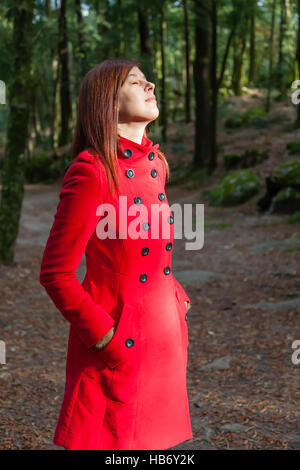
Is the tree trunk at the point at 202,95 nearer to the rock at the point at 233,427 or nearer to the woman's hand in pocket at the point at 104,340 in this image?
the rock at the point at 233,427

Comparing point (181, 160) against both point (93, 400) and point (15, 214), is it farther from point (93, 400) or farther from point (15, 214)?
point (93, 400)

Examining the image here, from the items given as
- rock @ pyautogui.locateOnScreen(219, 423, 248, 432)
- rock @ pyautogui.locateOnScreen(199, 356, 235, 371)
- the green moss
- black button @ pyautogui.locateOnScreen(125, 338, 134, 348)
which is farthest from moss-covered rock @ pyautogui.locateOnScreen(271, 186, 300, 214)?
black button @ pyautogui.locateOnScreen(125, 338, 134, 348)

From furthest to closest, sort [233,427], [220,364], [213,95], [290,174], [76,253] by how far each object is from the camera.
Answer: [213,95] → [290,174] → [220,364] → [233,427] → [76,253]

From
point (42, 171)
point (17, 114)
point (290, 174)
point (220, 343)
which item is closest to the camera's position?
point (220, 343)

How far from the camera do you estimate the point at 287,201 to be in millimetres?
13477

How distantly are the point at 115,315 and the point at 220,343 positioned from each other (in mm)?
4436

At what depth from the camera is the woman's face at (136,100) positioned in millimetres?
2043

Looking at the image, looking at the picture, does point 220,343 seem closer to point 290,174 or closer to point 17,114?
point 17,114

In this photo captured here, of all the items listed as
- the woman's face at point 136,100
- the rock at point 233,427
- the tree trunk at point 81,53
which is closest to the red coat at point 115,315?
the woman's face at point 136,100

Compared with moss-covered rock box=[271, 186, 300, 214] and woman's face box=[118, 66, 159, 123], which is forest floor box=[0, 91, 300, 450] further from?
woman's face box=[118, 66, 159, 123]

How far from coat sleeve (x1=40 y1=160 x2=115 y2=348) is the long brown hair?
8 cm

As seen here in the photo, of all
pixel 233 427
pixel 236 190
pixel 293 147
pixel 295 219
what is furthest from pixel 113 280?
pixel 293 147

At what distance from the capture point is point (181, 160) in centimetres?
2319

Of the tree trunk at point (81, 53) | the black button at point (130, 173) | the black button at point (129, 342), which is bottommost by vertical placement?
the black button at point (129, 342)
